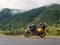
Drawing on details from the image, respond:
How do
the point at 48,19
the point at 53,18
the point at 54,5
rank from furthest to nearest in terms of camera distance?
the point at 54,5
the point at 53,18
the point at 48,19

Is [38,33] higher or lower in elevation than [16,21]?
lower

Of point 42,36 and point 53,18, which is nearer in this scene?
point 42,36

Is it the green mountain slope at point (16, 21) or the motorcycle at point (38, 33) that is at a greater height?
the green mountain slope at point (16, 21)

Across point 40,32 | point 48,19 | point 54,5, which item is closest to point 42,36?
point 40,32

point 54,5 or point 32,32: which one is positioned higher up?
point 54,5

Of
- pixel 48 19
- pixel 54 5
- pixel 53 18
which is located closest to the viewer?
pixel 48 19

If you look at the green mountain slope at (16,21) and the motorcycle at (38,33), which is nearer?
the motorcycle at (38,33)

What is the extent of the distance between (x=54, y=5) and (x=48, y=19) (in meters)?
29.3

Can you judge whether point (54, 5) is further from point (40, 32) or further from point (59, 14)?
point (40, 32)

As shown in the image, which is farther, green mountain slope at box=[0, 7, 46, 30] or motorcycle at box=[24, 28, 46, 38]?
green mountain slope at box=[0, 7, 46, 30]

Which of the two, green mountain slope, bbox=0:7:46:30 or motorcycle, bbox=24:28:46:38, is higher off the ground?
green mountain slope, bbox=0:7:46:30

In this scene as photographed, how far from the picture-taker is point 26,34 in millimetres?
23875

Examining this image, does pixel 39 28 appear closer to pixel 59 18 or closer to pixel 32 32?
pixel 32 32

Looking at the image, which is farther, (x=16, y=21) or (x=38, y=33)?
(x=16, y=21)
